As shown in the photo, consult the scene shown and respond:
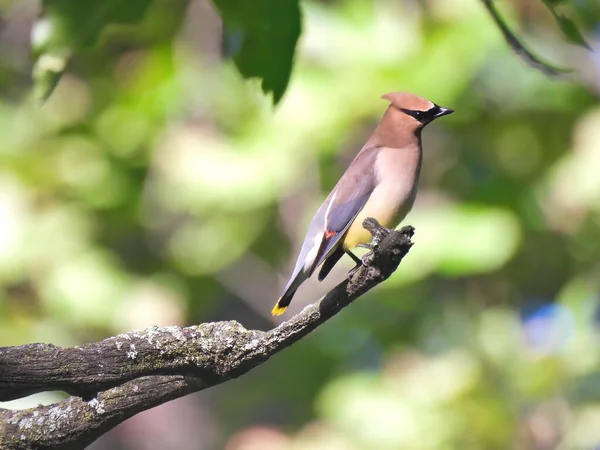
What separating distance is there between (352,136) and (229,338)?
3.84 m

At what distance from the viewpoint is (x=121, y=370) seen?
4.66 ft

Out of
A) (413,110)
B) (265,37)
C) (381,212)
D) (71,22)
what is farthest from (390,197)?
(71,22)

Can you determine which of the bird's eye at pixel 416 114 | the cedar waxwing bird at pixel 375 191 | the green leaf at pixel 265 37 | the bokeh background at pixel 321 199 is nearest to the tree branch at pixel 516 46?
the green leaf at pixel 265 37

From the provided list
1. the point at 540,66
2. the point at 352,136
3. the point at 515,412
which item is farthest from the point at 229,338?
the point at 352,136

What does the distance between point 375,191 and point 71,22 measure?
3.85ft

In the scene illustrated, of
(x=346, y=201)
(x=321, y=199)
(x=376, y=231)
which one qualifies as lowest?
(x=321, y=199)

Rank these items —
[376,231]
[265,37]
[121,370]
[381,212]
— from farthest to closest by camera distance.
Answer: [381,212] < [376,231] < [265,37] < [121,370]

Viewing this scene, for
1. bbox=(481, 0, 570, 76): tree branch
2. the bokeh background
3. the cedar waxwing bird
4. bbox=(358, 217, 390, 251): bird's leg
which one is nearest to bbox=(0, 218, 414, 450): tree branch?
bbox=(358, 217, 390, 251): bird's leg

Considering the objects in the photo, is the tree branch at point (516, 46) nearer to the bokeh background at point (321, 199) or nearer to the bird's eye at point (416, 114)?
the bird's eye at point (416, 114)

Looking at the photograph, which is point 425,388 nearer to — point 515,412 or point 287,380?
point 515,412

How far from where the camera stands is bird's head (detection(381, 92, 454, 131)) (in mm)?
2553

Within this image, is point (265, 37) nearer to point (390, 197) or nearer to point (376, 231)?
point (376, 231)

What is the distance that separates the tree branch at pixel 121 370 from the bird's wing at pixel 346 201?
3.18ft

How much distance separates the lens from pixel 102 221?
5.75 metres
